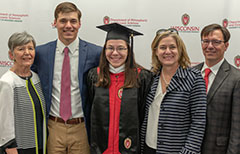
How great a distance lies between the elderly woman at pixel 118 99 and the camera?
211 cm

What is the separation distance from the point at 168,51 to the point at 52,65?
4.01 feet

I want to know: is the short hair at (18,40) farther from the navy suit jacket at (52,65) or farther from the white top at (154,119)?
the white top at (154,119)

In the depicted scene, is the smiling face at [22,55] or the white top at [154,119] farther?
the smiling face at [22,55]

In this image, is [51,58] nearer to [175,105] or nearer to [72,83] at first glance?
[72,83]

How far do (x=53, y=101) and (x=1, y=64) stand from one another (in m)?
1.66

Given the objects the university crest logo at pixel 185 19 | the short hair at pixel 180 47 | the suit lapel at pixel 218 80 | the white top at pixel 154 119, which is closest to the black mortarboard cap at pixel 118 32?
the short hair at pixel 180 47

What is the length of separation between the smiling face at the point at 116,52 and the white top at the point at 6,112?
0.98 m

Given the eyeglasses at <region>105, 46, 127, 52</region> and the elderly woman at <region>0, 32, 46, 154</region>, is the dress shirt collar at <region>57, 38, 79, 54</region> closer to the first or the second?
the elderly woman at <region>0, 32, 46, 154</region>

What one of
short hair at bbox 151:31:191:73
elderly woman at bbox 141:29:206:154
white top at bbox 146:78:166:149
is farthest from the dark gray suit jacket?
white top at bbox 146:78:166:149

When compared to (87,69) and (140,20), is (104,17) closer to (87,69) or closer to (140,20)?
(140,20)

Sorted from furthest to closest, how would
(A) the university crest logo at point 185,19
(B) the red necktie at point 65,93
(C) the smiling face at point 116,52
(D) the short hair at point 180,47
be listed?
(A) the university crest logo at point 185,19
(B) the red necktie at point 65,93
(C) the smiling face at point 116,52
(D) the short hair at point 180,47

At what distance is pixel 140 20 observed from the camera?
3406mm

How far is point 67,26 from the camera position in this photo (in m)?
2.39

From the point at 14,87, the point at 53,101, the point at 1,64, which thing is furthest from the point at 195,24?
the point at 1,64
